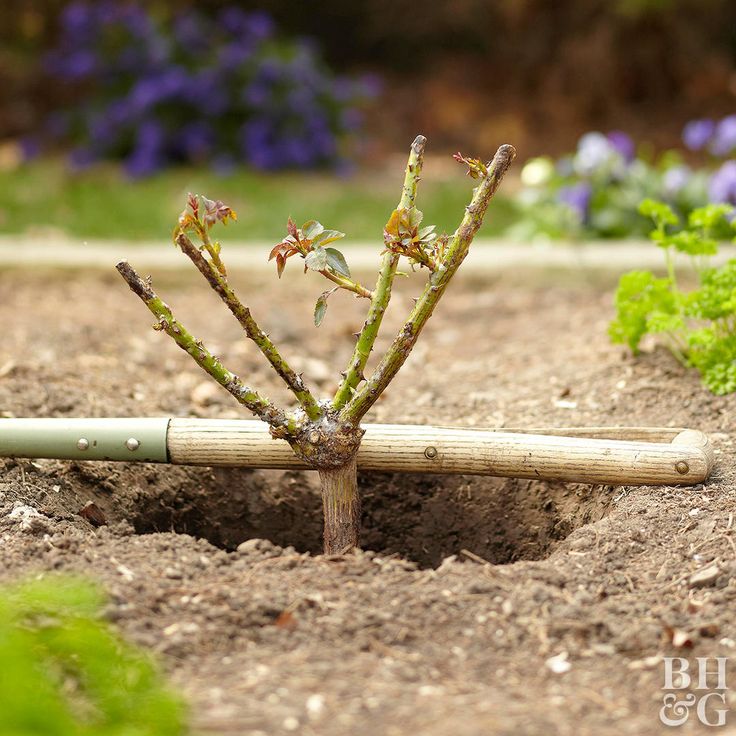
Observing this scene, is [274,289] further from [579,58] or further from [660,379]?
[579,58]

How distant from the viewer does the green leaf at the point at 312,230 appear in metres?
2.08

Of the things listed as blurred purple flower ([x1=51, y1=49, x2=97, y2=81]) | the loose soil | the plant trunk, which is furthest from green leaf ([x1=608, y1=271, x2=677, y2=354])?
blurred purple flower ([x1=51, y1=49, x2=97, y2=81])

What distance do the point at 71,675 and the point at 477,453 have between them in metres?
1.02

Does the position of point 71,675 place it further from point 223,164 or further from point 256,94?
point 256,94

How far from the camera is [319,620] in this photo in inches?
72.6

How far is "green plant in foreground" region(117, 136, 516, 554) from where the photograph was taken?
205 centimetres

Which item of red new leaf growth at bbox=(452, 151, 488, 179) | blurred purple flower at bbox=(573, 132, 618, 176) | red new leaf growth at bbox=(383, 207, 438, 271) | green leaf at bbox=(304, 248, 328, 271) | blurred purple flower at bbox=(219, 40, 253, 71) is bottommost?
green leaf at bbox=(304, 248, 328, 271)

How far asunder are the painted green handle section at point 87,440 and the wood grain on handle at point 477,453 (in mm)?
43

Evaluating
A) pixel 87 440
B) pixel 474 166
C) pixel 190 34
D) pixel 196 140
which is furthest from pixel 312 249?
pixel 190 34

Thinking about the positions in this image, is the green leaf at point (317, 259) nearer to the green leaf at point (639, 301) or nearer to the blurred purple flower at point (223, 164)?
the green leaf at point (639, 301)

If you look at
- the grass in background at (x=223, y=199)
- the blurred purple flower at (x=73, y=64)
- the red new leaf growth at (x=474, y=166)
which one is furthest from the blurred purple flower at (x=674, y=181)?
the blurred purple flower at (x=73, y=64)

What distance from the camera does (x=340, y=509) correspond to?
2281 mm

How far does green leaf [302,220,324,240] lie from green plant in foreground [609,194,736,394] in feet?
3.43

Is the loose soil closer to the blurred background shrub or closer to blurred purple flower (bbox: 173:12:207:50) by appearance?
the blurred background shrub
